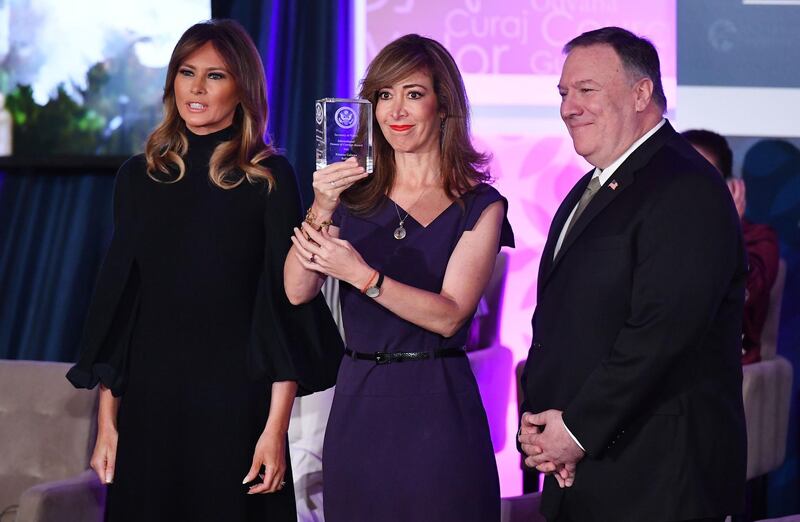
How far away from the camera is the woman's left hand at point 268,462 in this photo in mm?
2270

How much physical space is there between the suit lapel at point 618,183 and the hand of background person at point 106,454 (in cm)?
103

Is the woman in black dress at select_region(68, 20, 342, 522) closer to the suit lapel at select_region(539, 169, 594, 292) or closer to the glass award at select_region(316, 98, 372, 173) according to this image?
the glass award at select_region(316, 98, 372, 173)

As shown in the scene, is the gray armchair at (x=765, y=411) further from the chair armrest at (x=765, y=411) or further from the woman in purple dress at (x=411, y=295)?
the woman in purple dress at (x=411, y=295)

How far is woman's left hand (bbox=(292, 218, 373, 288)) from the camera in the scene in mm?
2160

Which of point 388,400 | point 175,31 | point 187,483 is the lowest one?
point 187,483

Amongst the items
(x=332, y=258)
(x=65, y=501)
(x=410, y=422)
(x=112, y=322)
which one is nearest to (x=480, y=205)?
(x=332, y=258)

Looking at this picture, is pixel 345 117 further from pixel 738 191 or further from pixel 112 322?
pixel 738 191

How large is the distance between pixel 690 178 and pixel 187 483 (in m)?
1.22

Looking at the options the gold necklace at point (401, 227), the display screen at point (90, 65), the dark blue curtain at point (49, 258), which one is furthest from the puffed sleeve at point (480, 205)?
the dark blue curtain at point (49, 258)

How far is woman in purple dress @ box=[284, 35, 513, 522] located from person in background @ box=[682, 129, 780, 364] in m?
1.92

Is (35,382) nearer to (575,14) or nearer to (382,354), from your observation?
(382,354)

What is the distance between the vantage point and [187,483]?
2.28 meters

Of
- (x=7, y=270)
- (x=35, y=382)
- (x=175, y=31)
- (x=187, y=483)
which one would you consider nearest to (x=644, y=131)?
(x=187, y=483)

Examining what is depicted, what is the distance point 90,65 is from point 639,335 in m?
3.41
